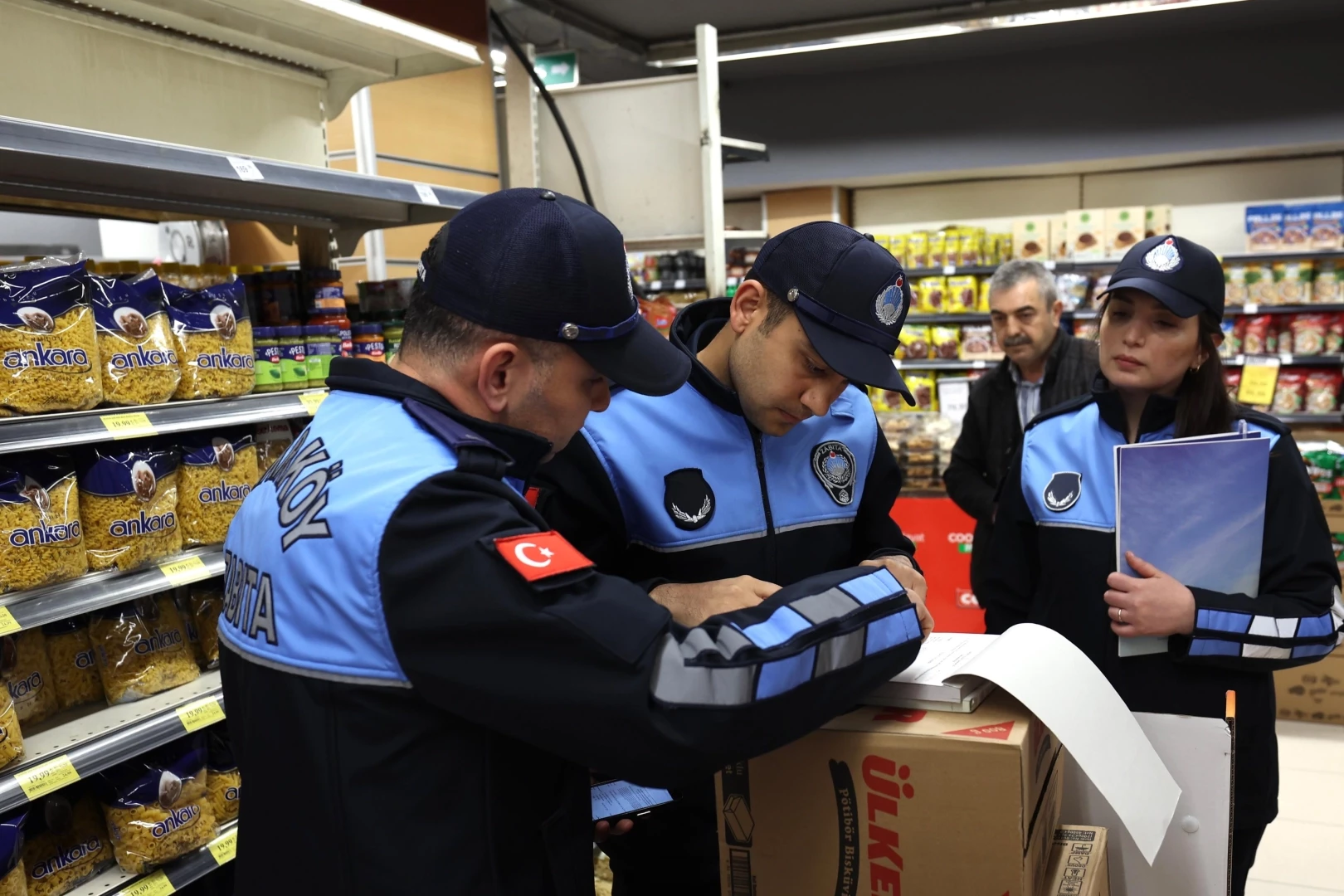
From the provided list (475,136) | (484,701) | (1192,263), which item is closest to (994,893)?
(484,701)

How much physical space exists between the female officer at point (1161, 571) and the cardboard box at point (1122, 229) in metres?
5.75

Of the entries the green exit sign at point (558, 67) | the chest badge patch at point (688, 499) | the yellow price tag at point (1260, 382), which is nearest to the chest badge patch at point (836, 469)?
the chest badge patch at point (688, 499)

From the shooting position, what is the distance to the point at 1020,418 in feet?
12.5

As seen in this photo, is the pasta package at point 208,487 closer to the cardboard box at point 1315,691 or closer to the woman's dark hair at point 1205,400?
the woman's dark hair at point 1205,400

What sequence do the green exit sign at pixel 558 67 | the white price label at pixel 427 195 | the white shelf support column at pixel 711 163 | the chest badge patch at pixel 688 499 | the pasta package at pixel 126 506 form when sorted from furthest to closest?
1. the green exit sign at pixel 558 67
2. the white shelf support column at pixel 711 163
3. the white price label at pixel 427 195
4. the pasta package at pixel 126 506
5. the chest badge patch at pixel 688 499

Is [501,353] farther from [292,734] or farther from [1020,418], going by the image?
[1020,418]

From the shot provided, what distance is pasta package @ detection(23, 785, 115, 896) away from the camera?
205 cm

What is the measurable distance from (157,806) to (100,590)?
548mm

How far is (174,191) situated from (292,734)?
1961mm

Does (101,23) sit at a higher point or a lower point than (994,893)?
higher

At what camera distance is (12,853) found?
1.86 meters

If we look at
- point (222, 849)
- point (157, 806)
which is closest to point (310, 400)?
point (157, 806)

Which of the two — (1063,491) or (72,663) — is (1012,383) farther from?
(72,663)

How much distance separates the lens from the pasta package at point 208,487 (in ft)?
7.66
